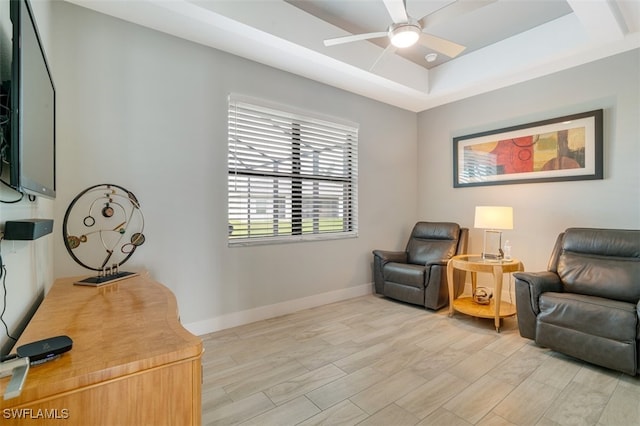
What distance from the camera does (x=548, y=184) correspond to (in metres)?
3.43

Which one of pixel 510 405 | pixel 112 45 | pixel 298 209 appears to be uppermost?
pixel 112 45

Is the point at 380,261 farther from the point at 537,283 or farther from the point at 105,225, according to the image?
the point at 105,225

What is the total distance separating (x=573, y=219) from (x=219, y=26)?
4.07 meters

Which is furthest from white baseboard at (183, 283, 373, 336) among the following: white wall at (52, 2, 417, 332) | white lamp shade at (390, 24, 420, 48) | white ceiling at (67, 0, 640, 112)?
white lamp shade at (390, 24, 420, 48)

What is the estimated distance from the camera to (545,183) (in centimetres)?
344

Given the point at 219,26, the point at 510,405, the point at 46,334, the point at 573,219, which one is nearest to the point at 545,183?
the point at 573,219

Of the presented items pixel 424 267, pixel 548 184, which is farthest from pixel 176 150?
pixel 548 184

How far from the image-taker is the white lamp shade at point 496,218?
3068 millimetres

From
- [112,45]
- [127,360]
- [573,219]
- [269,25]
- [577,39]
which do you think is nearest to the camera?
[127,360]

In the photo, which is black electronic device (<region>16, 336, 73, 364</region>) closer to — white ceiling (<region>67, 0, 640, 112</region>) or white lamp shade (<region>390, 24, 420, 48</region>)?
white ceiling (<region>67, 0, 640, 112</region>)

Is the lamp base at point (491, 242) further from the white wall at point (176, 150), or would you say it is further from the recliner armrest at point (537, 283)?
the white wall at point (176, 150)

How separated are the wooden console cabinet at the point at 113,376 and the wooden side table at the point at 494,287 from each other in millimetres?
2846

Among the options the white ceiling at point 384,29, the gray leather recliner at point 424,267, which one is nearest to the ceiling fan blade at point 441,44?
the white ceiling at point 384,29

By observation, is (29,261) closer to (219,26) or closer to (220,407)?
(220,407)
